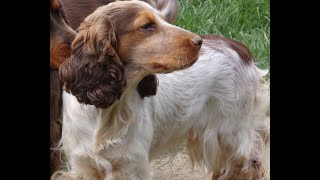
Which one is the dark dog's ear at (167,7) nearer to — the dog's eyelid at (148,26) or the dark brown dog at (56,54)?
the dark brown dog at (56,54)

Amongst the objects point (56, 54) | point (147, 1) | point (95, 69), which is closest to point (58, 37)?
point (56, 54)

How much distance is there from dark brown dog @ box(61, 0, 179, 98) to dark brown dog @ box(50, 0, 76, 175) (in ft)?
1.58

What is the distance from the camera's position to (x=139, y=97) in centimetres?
434

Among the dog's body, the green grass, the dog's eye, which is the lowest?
the green grass

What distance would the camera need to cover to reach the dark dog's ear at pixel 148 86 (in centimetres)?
428

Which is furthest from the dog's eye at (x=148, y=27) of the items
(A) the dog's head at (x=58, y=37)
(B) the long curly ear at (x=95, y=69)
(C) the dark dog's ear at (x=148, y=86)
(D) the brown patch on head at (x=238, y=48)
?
(D) the brown patch on head at (x=238, y=48)

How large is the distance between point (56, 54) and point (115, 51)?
1.36 feet

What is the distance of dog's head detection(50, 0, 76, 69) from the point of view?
4.27 metres

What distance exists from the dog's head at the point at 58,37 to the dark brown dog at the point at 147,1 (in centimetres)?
48

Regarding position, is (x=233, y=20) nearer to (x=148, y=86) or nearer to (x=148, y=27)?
(x=148, y=86)

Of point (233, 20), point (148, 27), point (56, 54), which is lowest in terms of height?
point (233, 20)

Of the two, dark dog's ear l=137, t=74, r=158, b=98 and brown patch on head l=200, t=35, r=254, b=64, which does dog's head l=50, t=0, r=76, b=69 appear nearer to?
dark dog's ear l=137, t=74, r=158, b=98

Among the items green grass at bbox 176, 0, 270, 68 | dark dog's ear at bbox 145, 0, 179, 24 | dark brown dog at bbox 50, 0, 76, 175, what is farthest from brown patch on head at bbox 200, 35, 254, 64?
green grass at bbox 176, 0, 270, 68

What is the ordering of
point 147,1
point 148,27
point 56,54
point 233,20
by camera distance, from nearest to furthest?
point 148,27, point 56,54, point 147,1, point 233,20
